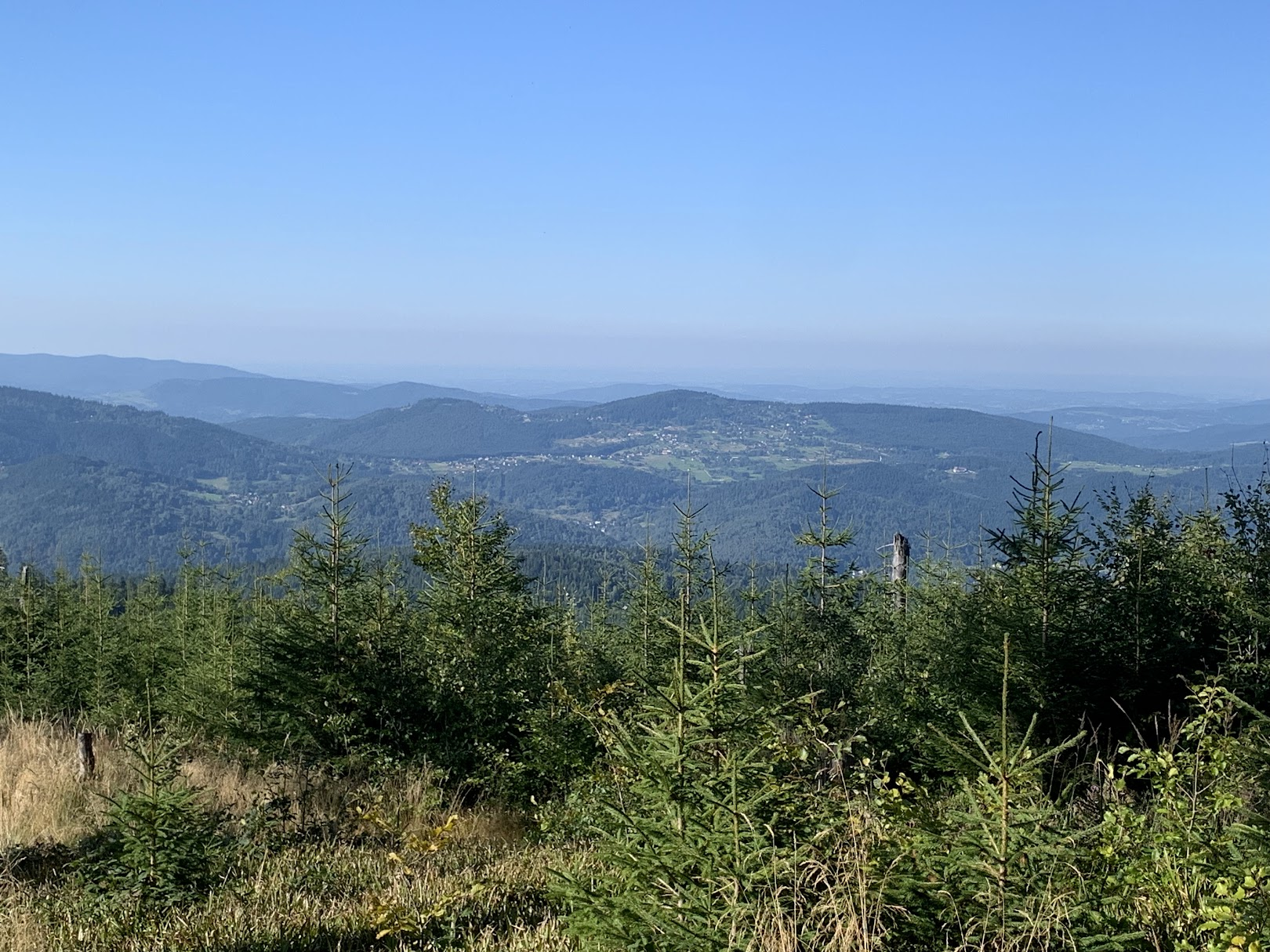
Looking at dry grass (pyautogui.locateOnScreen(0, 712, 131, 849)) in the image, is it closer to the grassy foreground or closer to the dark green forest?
the grassy foreground

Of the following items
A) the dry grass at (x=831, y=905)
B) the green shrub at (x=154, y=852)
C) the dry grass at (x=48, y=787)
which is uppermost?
the dry grass at (x=831, y=905)

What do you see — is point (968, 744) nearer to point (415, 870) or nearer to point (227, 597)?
point (415, 870)

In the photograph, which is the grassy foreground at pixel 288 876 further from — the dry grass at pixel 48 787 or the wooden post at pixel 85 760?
the wooden post at pixel 85 760

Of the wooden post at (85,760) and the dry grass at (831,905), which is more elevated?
the dry grass at (831,905)

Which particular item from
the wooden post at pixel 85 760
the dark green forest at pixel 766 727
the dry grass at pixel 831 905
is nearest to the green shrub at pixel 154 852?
the dark green forest at pixel 766 727

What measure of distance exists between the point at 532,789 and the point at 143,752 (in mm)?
5609

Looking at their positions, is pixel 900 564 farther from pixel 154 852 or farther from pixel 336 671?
pixel 154 852

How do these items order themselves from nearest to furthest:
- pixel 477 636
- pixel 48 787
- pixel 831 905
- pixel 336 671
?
pixel 831 905 → pixel 48 787 → pixel 336 671 → pixel 477 636

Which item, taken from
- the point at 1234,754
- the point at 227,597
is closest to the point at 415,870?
the point at 1234,754

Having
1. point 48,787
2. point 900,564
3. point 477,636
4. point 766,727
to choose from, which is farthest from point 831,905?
point 900,564

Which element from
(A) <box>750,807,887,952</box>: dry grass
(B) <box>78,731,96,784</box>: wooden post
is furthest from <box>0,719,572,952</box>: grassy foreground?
(A) <box>750,807,887,952</box>: dry grass

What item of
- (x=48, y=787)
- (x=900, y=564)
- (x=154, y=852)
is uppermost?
(x=154, y=852)

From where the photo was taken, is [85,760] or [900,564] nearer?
[85,760]

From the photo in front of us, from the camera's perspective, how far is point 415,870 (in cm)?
587
